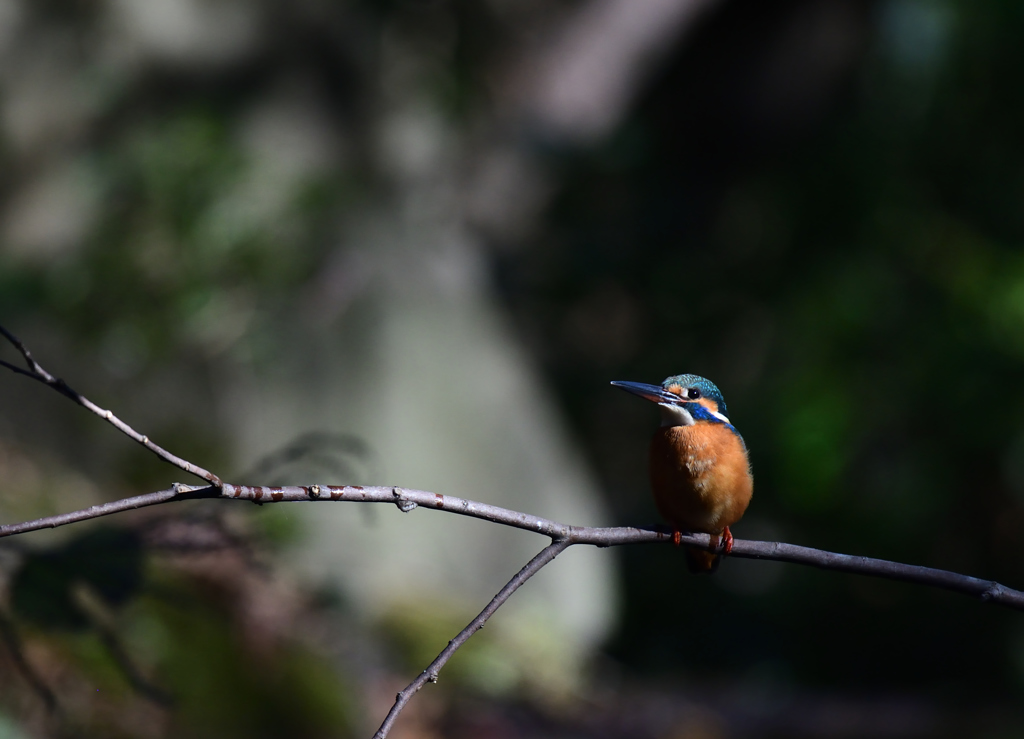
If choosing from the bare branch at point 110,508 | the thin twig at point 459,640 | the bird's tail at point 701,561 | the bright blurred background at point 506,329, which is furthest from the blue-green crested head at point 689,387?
the bright blurred background at point 506,329

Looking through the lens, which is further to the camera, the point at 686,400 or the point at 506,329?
the point at 506,329

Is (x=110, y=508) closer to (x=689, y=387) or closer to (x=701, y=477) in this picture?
(x=701, y=477)

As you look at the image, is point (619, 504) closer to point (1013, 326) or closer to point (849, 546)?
point (849, 546)

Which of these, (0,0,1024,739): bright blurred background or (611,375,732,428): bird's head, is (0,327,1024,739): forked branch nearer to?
(611,375,732,428): bird's head

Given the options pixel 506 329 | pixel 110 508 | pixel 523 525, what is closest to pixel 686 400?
pixel 523 525

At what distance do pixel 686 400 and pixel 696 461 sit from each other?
0.15 meters

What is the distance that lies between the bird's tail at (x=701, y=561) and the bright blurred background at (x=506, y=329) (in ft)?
4.94

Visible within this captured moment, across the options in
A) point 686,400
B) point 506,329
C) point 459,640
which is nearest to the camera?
point 459,640

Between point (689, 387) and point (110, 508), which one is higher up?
point (689, 387)

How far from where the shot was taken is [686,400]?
1617mm

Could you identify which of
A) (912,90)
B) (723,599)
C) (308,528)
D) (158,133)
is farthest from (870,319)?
(158,133)

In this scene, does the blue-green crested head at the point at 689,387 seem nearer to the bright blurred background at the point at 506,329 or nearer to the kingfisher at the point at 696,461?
the kingfisher at the point at 696,461

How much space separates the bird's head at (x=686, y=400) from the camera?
5.22 ft

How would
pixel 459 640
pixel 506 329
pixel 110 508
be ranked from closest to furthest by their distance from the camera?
pixel 110 508 → pixel 459 640 → pixel 506 329
